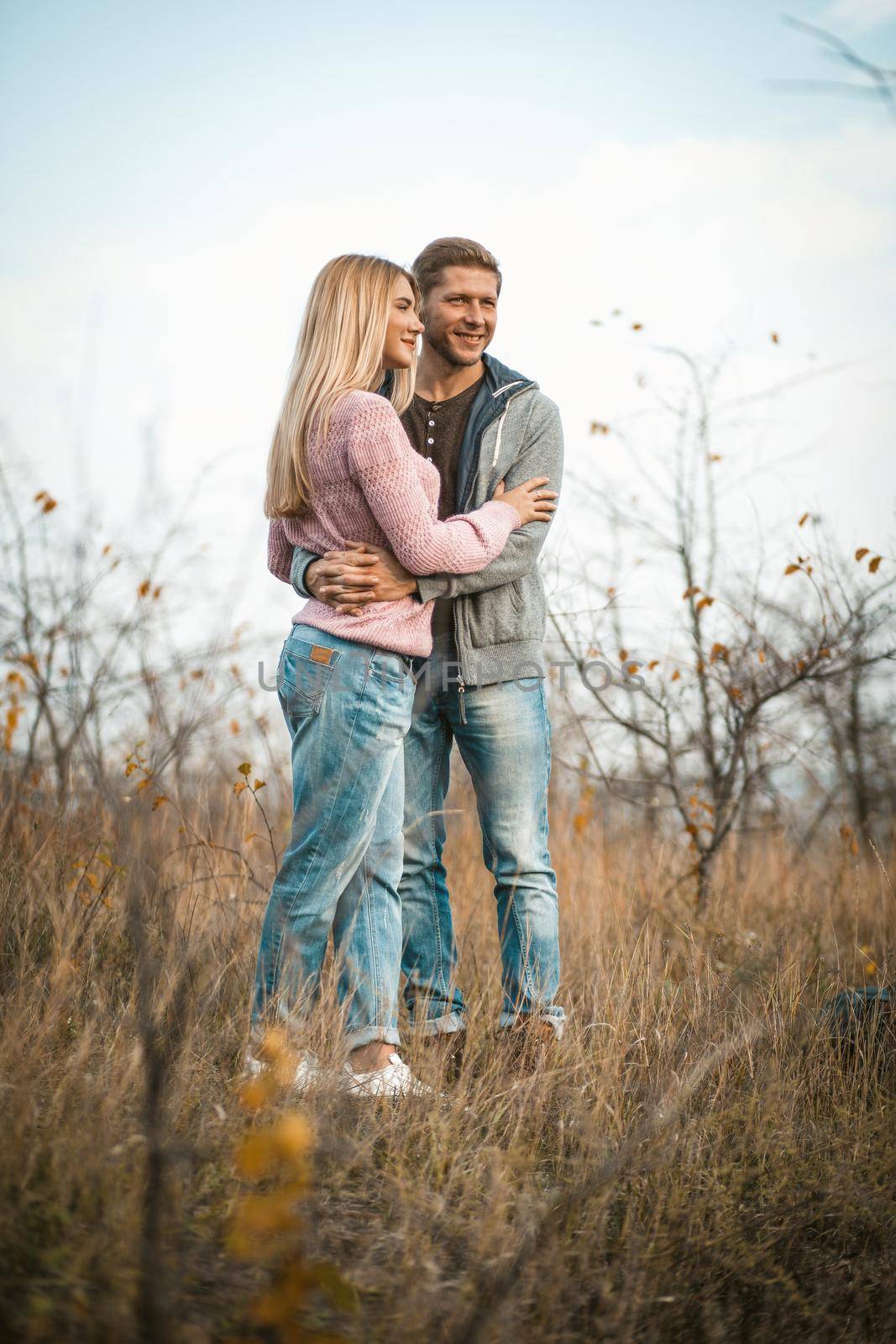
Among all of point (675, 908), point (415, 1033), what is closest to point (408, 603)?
point (415, 1033)

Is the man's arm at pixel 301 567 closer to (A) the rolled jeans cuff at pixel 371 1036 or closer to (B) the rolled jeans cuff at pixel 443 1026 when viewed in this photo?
(A) the rolled jeans cuff at pixel 371 1036

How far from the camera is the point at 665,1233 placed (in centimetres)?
212

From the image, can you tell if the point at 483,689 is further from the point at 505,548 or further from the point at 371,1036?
the point at 371,1036

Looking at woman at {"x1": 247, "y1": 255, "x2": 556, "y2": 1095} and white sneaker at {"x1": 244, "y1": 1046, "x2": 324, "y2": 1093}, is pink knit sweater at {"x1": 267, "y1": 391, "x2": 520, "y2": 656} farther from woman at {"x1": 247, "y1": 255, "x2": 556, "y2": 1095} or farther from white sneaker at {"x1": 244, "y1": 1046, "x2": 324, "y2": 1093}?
white sneaker at {"x1": 244, "y1": 1046, "x2": 324, "y2": 1093}

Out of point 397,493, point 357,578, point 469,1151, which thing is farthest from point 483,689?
point 469,1151

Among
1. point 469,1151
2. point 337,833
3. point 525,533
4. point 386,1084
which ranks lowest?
point 469,1151

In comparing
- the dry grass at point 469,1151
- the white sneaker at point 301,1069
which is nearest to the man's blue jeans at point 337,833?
the white sneaker at point 301,1069

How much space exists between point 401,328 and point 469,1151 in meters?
1.98

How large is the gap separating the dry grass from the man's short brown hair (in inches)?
68.7

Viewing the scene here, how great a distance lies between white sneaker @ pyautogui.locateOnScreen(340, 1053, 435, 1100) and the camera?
2.46 meters

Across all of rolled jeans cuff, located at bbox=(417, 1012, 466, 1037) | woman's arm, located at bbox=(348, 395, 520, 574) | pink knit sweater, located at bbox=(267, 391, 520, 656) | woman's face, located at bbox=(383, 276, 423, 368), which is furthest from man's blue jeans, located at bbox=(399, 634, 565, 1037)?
woman's face, located at bbox=(383, 276, 423, 368)

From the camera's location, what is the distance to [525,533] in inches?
114

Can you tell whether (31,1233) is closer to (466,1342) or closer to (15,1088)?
(15,1088)

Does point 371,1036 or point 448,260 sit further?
point 448,260
